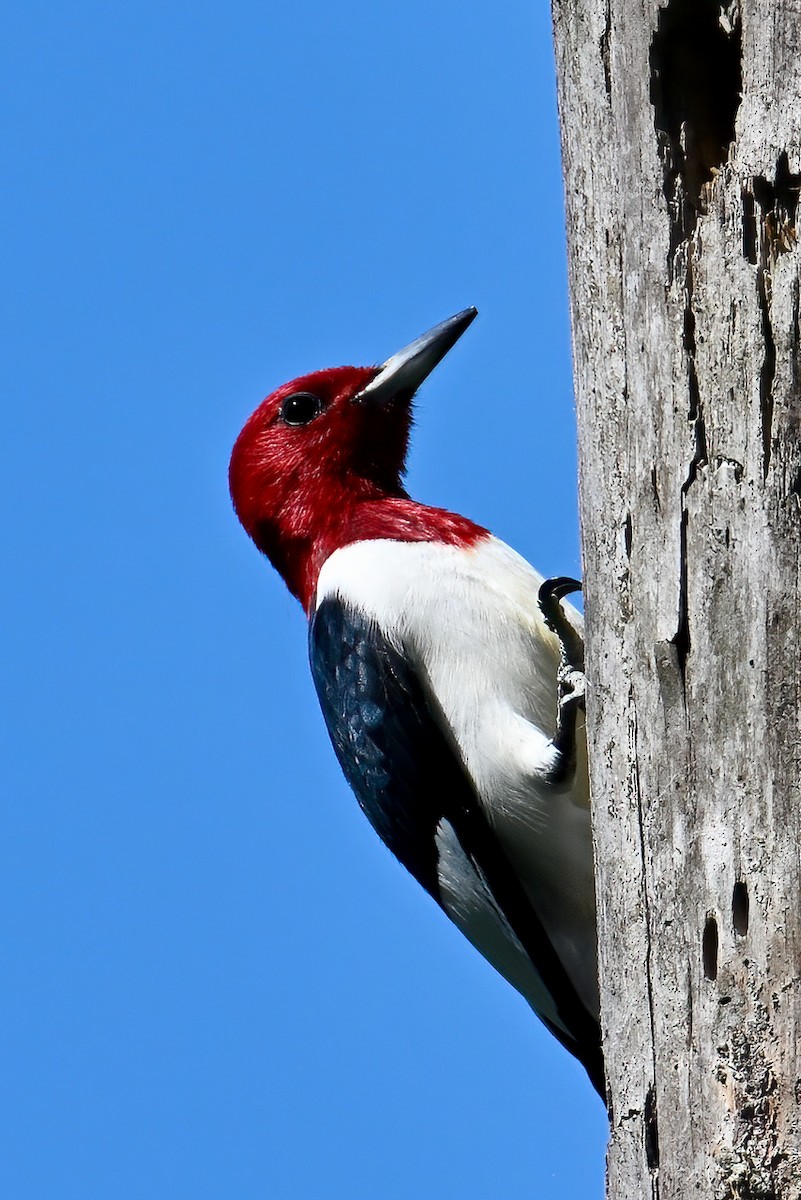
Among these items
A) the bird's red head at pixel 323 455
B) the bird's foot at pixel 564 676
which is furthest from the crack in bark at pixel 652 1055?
the bird's red head at pixel 323 455

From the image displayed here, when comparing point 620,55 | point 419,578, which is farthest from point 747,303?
point 419,578

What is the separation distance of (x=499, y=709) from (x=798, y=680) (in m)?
1.35

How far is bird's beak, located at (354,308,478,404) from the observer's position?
4.46 meters

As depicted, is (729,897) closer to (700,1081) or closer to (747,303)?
(700,1081)

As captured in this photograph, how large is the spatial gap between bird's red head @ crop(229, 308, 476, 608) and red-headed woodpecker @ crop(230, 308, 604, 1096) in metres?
0.36

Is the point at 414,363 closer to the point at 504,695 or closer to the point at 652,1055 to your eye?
the point at 504,695

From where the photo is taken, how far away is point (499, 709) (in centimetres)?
352

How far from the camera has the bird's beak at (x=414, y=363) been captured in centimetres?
446

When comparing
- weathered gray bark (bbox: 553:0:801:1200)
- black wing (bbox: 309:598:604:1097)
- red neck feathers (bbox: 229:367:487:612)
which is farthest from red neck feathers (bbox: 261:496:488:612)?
weathered gray bark (bbox: 553:0:801:1200)

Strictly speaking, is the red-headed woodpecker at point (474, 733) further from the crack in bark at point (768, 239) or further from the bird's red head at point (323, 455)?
the crack in bark at point (768, 239)

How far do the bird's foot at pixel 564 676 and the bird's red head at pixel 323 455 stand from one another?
0.78 m

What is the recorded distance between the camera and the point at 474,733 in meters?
3.54

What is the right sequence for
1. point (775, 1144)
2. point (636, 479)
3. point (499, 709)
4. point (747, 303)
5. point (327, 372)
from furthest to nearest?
point (327, 372)
point (499, 709)
point (636, 479)
point (747, 303)
point (775, 1144)

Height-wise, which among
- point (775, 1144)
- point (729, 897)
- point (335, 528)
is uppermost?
point (335, 528)
